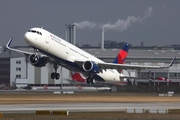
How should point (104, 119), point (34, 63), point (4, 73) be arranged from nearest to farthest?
1. point (104, 119)
2. point (34, 63)
3. point (4, 73)

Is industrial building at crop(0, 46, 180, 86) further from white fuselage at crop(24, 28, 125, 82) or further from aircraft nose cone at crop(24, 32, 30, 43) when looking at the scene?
aircraft nose cone at crop(24, 32, 30, 43)

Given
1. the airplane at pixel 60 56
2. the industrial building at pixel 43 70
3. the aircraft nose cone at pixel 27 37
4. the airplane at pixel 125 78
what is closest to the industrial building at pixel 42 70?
the industrial building at pixel 43 70

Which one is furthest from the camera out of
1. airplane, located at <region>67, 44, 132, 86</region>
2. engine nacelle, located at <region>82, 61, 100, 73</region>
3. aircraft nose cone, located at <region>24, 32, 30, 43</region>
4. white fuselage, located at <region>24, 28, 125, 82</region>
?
airplane, located at <region>67, 44, 132, 86</region>

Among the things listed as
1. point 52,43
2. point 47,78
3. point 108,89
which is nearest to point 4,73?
point 47,78

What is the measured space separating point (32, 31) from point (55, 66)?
1071 centimetres

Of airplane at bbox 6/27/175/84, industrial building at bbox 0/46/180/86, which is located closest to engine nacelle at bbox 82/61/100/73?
airplane at bbox 6/27/175/84

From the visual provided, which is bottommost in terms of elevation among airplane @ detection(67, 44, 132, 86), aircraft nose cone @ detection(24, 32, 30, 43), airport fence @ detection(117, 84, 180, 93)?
airport fence @ detection(117, 84, 180, 93)

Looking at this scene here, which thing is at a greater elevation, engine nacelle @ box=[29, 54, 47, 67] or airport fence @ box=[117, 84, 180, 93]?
engine nacelle @ box=[29, 54, 47, 67]

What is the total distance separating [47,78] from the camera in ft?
447

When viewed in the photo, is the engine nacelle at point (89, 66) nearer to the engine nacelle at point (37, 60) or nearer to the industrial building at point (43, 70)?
the engine nacelle at point (37, 60)

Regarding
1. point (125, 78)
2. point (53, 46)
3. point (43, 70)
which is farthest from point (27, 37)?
point (43, 70)

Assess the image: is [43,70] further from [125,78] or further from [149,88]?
[125,78]

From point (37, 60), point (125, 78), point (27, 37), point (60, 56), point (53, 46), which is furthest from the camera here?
point (125, 78)

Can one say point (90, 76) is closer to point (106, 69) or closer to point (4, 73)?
point (106, 69)
